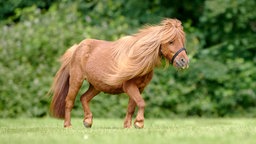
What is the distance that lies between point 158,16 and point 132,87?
927 centimetres

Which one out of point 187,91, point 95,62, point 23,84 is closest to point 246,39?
point 187,91

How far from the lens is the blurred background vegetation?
1577 centimetres

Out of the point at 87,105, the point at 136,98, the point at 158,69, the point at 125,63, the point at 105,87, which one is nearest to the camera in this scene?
the point at 136,98

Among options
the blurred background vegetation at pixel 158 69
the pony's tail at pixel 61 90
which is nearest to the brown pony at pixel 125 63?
the pony's tail at pixel 61 90

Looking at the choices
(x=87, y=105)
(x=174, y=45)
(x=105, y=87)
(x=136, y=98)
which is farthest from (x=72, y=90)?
(x=174, y=45)

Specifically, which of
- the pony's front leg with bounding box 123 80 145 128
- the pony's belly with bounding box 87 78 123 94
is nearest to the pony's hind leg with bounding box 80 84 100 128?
the pony's belly with bounding box 87 78 123 94

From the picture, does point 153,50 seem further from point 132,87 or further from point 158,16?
point 158,16

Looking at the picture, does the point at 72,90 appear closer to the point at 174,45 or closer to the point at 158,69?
the point at 174,45

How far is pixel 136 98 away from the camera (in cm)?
904

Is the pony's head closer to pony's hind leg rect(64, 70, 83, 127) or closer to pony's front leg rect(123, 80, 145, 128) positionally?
pony's front leg rect(123, 80, 145, 128)

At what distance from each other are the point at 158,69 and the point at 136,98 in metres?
7.40

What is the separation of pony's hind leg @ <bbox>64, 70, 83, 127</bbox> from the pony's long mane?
2.20 feet

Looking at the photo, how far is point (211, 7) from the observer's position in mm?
16938

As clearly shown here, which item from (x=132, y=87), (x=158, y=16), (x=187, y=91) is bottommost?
(x=187, y=91)
